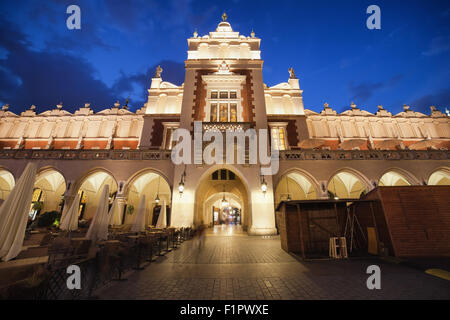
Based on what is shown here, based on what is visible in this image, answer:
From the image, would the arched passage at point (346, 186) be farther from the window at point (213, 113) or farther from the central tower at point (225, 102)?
the window at point (213, 113)

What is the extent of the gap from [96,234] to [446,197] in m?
13.7

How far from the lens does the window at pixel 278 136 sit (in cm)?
1764

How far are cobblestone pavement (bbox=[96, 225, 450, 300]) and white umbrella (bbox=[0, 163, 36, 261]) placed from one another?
3.38 metres

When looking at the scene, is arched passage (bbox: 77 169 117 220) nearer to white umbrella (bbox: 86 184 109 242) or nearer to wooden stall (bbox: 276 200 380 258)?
white umbrella (bbox: 86 184 109 242)

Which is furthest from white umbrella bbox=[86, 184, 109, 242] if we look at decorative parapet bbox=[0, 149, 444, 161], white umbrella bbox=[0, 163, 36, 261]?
decorative parapet bbox=[0, 149, 444, 161]

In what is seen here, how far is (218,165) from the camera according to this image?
13547 mm

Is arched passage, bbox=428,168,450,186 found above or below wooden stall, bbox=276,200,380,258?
above

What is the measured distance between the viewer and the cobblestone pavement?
11.6ft

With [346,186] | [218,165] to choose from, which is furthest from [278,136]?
[346,186]

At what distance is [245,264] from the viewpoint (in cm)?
578

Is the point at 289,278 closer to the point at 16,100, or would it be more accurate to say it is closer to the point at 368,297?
the point at 368,297

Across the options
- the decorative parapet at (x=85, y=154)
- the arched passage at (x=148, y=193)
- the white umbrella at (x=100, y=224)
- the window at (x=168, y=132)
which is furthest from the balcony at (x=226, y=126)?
the white umbrella at (x=100, y=224)
